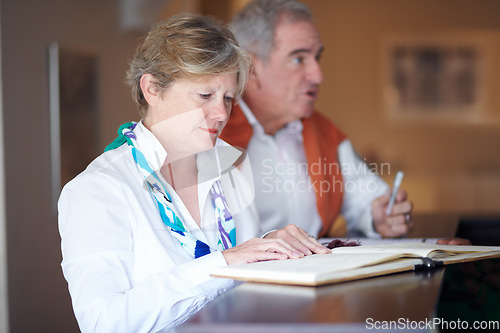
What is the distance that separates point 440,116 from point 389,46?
0.93m

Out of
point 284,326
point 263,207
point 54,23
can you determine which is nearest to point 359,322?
point 284,326

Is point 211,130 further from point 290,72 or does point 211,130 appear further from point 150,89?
point 290,72

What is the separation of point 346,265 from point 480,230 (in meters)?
1.26

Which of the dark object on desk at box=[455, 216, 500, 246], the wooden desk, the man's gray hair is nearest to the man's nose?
the man's gray hair

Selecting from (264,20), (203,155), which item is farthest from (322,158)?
(203,155)

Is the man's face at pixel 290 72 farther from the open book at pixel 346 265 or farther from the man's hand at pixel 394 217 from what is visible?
the open book at pixel 346 265

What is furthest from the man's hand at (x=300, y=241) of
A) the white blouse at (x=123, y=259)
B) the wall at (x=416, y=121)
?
the wall at (x=416, y=121)

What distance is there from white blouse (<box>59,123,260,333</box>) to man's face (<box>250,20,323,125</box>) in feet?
3.24

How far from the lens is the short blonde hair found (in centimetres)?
134

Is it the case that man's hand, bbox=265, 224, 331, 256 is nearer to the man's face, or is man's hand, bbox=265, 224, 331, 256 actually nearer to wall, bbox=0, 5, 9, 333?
the man's face

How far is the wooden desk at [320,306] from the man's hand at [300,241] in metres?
0.23

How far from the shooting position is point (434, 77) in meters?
6.35

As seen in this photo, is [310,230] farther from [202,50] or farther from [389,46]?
[389,46]

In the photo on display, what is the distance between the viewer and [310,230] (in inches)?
85.4
